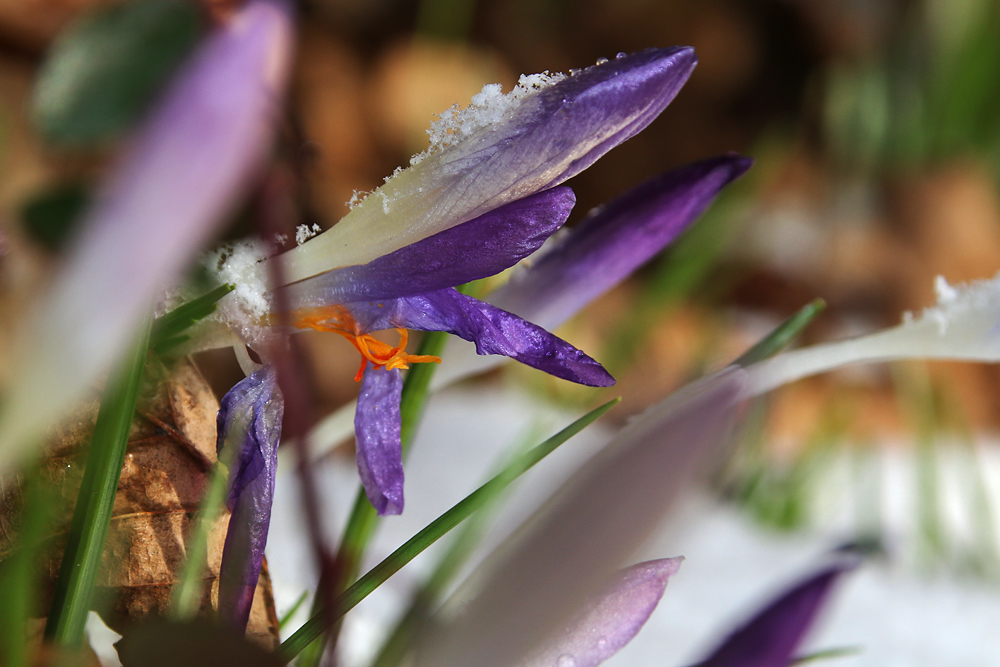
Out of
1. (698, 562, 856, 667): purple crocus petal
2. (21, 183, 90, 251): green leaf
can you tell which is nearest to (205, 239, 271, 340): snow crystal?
(698, 562, 856, 667): purple crocus petal

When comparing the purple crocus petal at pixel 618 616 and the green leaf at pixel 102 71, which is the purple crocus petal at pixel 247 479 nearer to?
the purple crocus petal at pixel 618 616

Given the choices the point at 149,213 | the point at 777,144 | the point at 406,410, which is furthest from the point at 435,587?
the point at 777,144

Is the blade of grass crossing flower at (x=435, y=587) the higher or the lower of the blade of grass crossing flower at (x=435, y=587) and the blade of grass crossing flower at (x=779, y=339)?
the lower

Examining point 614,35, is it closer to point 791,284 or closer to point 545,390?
point 791,284

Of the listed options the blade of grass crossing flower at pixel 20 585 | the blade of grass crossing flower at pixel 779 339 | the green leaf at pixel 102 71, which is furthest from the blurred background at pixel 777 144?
the blade of grass crossing flower at pixel 20 585

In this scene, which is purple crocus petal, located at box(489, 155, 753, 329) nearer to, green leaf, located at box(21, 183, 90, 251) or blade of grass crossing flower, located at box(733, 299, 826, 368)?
blade of grass crossing flower, located at box(733, 299, 826, 368)

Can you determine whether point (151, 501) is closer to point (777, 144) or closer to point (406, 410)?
point (406, 410)
